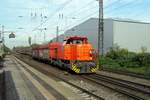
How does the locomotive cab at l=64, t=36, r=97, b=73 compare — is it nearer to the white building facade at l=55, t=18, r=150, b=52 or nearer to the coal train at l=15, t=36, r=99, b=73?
the coal train at l=15, t=36, r=99, b=73

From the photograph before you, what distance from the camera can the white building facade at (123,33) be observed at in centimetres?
6981

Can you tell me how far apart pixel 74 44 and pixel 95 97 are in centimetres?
1483

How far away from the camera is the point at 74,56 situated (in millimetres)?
29422

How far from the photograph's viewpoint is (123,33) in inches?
2803

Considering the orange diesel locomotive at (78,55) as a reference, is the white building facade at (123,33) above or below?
above

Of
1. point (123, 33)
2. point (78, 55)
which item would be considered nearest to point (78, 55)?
point (78, 55)

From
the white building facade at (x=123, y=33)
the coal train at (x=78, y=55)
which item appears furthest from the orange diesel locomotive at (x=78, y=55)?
the white building facade at (x=123, y=33)

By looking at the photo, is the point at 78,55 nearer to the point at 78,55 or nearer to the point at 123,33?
the point at 78,55

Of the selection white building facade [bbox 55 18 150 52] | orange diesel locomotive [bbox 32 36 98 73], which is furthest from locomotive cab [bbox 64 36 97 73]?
white building facade [bbox 55 18 150 52]

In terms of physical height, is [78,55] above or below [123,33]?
below

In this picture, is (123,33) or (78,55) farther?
(123,33)

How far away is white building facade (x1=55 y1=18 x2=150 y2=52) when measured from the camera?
229 feet

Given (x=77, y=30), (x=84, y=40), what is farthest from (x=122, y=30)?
(x=84, y=40)

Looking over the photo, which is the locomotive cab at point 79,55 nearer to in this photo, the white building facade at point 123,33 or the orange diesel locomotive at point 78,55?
the orange diesel locomotive at point 78,55
